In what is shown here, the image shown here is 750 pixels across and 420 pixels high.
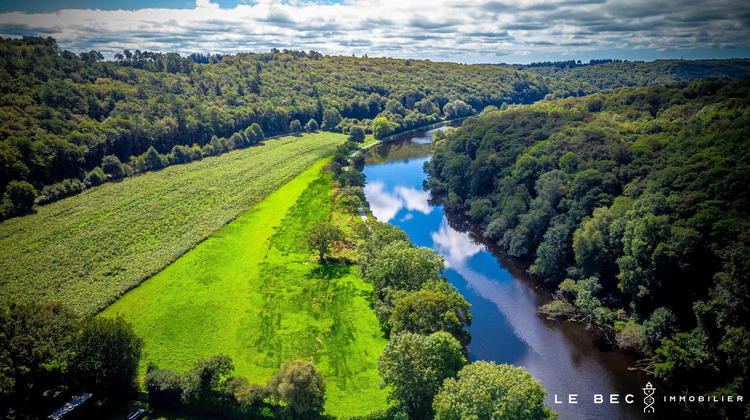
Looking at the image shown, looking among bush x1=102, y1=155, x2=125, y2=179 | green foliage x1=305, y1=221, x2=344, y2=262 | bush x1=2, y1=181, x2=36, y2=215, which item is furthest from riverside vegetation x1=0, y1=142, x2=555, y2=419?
bush x1=102, y1=155, x2=125, y2=179

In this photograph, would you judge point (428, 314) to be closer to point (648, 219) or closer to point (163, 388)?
point (163, 388)

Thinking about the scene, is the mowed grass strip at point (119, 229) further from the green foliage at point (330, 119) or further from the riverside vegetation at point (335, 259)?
the green foliage at point (330, 119)

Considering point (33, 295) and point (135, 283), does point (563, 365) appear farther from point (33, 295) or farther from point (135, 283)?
point (33, 295)

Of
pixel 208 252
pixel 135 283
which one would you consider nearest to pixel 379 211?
pixel 208 252

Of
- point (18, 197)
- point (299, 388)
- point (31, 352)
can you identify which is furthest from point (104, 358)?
point (18, 197)

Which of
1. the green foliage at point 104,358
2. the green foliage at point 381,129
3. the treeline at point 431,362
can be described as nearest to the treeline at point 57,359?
the green foliage at point 104,358

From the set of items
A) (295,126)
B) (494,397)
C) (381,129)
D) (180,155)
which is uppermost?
(381,129)
